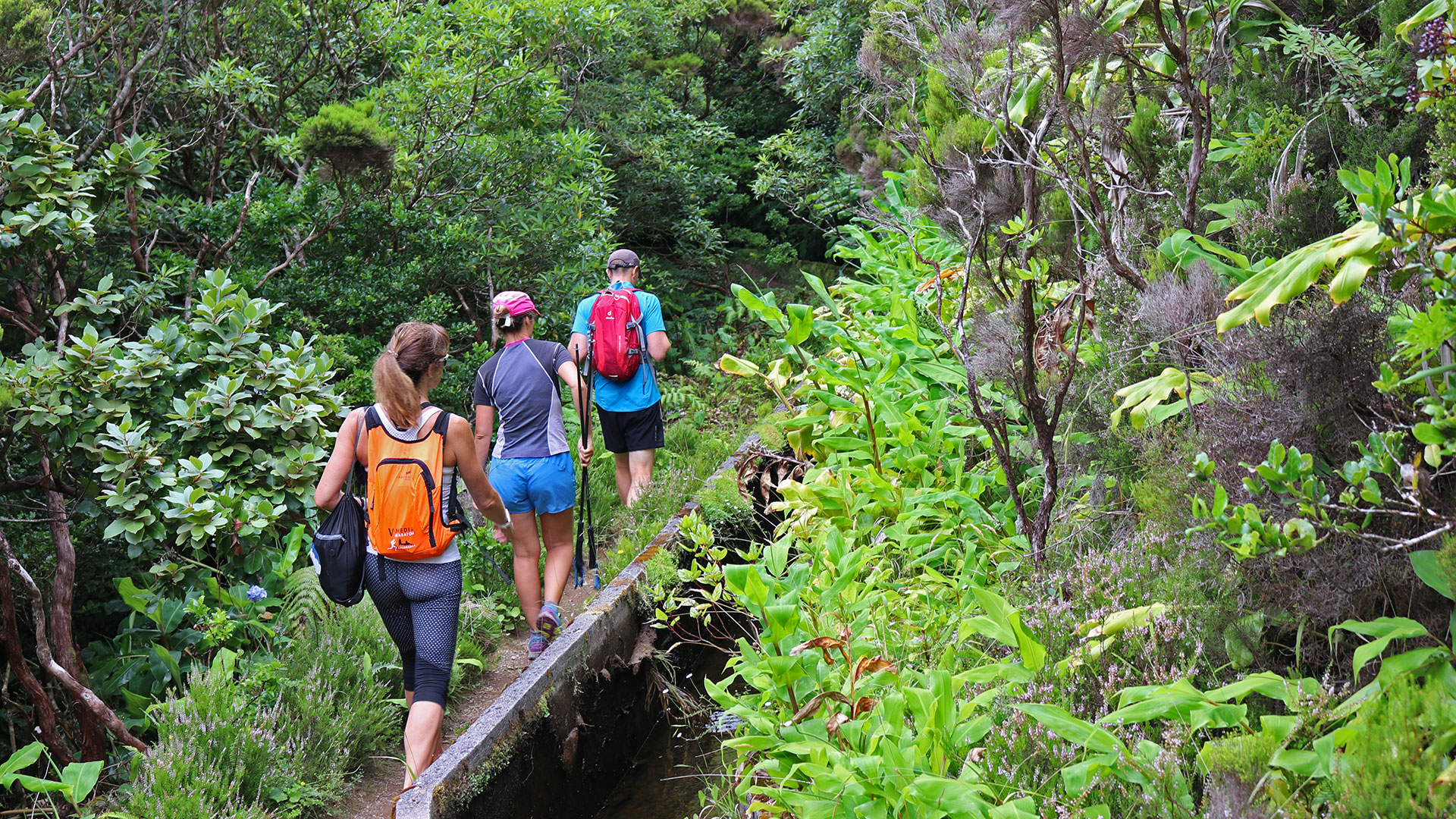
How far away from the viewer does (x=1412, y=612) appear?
2711 millimetres

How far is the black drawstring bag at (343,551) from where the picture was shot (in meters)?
3.94

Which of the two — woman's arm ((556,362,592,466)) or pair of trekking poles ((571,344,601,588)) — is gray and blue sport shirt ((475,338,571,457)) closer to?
woman's arm ((556,362,592,466))

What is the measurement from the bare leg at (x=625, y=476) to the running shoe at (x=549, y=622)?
1.73 metres

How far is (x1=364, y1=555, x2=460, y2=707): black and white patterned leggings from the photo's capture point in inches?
157

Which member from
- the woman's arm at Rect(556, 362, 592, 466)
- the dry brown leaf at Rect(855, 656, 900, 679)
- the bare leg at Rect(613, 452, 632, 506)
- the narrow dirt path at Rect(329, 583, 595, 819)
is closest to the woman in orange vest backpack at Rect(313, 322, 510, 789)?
the narrow dirt path at Rect(329, 583, 595, 819)

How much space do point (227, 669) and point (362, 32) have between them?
16.3 feet

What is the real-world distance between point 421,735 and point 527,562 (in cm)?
156

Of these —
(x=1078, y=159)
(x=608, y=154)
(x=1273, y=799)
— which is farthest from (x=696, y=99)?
(x=1273, y=799)

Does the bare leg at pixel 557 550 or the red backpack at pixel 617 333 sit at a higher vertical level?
the red backpack at pixel 617 333

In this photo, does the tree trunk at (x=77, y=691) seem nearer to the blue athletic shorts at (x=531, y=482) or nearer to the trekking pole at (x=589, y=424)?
the blue athletic shorts at (x=531, y=482)

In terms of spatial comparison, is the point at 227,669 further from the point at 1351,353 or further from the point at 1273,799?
the point at 1351,353

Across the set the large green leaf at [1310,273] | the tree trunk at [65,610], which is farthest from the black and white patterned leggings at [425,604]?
the large green leaf at [1310,273]

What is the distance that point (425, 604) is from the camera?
401 cm

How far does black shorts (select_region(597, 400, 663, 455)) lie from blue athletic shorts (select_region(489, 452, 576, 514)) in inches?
52.3
